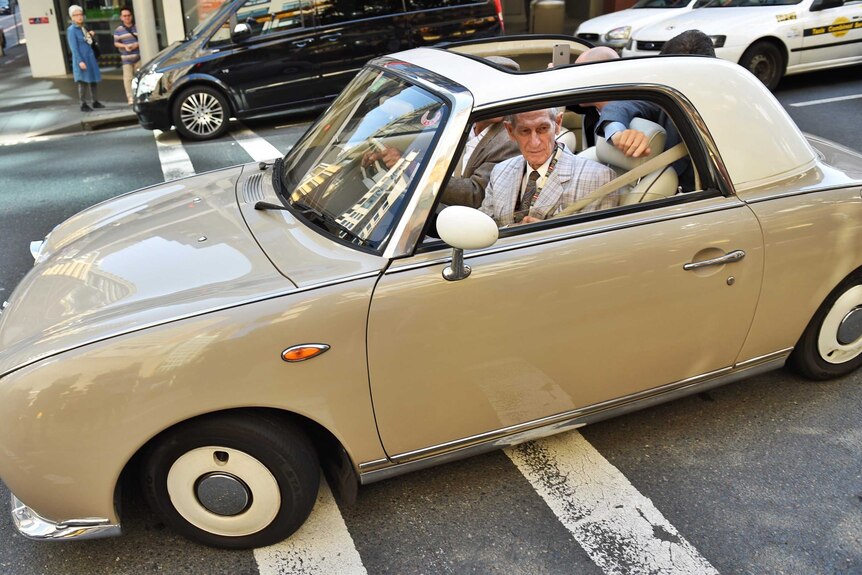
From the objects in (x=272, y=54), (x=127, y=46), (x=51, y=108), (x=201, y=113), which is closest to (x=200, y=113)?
(x=201, y=113)

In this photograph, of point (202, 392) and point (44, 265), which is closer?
point (202, 392)

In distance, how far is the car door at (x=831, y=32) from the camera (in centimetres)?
978

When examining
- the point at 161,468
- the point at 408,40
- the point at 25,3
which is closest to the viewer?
the point at 161,468

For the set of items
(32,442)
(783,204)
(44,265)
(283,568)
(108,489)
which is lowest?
(283,568)

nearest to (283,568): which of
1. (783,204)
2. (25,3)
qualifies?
(783,204)

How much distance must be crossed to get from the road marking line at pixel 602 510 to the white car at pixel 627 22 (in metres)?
8.59

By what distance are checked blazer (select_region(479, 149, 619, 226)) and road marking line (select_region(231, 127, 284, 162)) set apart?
527 cm

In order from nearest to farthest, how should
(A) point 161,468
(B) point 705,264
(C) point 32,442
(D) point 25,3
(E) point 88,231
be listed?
(C) point 32,442
(A) point 161,468
(B) point 705,264
(E) point 88,231
(D) point 25,3

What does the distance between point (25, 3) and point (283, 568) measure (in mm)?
17600

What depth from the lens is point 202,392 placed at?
2.46m

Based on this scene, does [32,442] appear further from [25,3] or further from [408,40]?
[25,3]

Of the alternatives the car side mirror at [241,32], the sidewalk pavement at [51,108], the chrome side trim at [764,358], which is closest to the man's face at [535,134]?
the chrome side trim at [764,358]

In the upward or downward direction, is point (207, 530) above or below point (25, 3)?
below

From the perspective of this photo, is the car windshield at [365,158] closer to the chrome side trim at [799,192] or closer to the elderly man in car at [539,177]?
the elderly man in car at [539,177]
